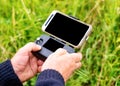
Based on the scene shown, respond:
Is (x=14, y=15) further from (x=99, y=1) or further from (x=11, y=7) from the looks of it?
(x=99, y=1)

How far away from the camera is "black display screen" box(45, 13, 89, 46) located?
2.00 meters

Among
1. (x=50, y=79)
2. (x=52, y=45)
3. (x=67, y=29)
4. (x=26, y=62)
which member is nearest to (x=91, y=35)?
(x=67, y=29)

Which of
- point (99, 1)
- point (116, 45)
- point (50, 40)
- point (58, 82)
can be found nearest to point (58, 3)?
point (99, 1)

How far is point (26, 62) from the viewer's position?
1938mm

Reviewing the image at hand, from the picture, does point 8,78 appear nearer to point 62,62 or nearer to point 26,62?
point 26,62

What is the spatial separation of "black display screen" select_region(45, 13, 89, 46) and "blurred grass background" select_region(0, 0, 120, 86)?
0.34 meters

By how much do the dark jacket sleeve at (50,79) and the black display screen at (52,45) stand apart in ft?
0.88

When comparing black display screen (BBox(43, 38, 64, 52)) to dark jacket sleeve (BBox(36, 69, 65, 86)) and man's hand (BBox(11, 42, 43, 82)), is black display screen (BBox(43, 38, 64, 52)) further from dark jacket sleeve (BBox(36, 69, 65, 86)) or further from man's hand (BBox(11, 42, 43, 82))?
dark jacket sleeve (BBox(36, 69, 65, 86))

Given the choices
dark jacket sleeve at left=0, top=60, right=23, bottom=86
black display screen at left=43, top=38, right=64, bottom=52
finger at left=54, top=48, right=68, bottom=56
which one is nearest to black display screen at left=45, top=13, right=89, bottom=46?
black display screen at left=43, top=38, right=64, bottom=52

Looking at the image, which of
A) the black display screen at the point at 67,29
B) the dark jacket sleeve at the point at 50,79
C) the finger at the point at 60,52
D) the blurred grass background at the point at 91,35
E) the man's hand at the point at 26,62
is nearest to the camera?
the dark jacket sleeve at the point at 50,79

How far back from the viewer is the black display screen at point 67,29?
2.00m

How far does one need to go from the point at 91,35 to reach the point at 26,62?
0.66m

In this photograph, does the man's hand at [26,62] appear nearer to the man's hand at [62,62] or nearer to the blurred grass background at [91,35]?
the man's hand at [62,62]

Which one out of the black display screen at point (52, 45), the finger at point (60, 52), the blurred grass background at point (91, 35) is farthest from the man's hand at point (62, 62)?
the blurred grass background at point (91, 35)
